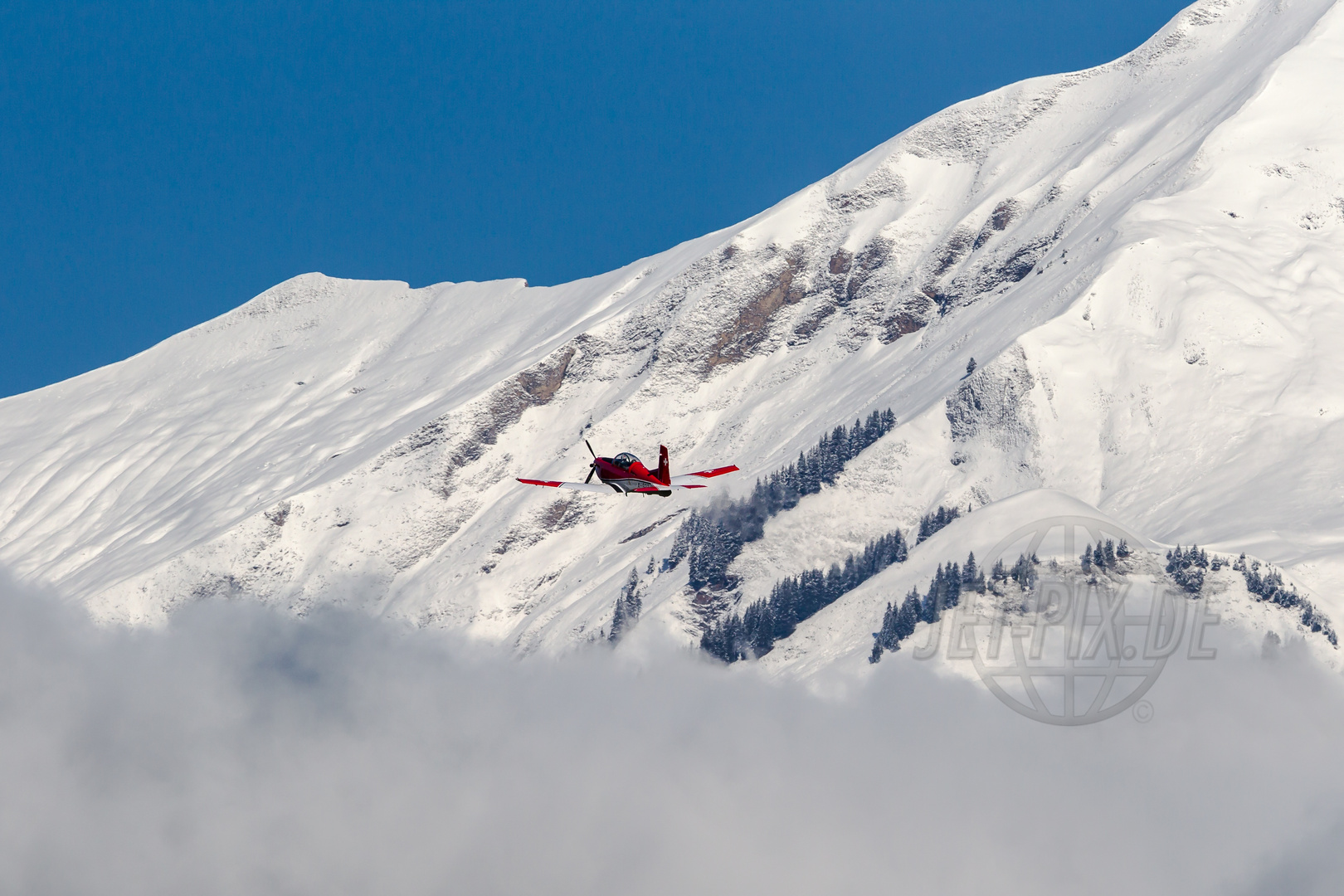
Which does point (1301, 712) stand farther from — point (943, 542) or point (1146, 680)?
point (943, 542)

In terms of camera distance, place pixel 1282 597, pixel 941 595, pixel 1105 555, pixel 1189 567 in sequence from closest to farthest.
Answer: pixel 1282 597
pixel 1189 567
pixel 1105 555
pixel 941 595

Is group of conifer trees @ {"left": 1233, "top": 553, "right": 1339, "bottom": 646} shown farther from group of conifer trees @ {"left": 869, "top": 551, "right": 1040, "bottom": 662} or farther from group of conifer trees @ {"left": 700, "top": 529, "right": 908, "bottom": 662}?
group of conifer trees @ {"left": 700, "top": 529, "right": 908, "bottom": 662}

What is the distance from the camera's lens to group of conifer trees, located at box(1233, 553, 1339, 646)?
16238 centimetres

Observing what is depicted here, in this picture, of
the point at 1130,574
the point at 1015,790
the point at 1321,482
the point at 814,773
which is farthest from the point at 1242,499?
the point at 814,773

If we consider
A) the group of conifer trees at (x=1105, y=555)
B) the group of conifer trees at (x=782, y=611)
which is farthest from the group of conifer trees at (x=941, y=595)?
the group of conifer trees at (x=782, y=611)

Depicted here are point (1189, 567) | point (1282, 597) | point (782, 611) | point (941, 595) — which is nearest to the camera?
point (1282, 597)

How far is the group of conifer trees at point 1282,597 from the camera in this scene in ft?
533

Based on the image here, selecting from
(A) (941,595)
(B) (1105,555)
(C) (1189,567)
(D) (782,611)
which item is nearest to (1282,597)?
(C) (1189,567)

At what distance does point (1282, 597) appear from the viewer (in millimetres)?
164000

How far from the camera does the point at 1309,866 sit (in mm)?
165125

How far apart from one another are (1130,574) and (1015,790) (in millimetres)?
30493

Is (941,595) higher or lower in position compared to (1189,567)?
higher

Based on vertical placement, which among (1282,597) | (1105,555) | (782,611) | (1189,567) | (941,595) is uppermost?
(782,611)

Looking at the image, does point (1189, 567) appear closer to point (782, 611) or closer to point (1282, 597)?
point (1282, 597)
